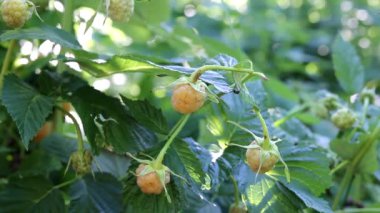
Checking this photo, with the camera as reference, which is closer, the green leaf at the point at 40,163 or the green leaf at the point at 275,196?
the green leaf at the point at 275,196

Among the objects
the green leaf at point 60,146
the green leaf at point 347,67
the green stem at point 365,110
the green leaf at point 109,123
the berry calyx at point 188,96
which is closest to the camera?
the berry calyx at point 188,96

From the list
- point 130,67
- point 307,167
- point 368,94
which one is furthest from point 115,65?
point 368,94

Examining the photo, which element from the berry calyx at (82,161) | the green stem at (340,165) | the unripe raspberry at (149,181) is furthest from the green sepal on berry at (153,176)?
the green stem at (340,165)

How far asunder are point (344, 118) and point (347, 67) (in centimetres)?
20

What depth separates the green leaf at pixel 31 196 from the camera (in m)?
0.71

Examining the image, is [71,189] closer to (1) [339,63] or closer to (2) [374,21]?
(1) [339,63]

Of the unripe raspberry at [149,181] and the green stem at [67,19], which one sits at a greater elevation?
the green stem at [67,19]

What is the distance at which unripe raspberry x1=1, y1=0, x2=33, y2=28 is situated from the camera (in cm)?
61

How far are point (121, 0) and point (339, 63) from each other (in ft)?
1.75

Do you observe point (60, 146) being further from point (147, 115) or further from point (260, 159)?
point (260, 159)

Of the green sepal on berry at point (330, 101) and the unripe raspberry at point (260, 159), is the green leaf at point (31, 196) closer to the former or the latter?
the unripe raspberry at point (260, 159)

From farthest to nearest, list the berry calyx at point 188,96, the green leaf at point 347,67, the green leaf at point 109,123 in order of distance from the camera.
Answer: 1. the green leaf at point 347,67
2. the green leaf at point 109,123
3. the berry calyx at point 188,96

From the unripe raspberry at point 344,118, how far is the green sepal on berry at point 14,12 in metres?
0.45

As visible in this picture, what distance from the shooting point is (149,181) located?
0.61 m
